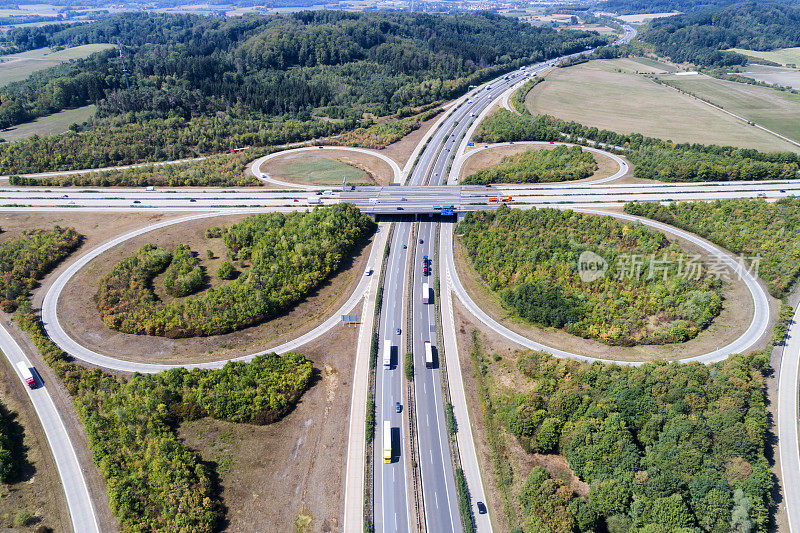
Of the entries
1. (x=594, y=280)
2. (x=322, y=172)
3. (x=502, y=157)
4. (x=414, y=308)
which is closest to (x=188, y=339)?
(x=414, y=308)

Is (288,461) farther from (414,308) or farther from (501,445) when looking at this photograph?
(414,308)

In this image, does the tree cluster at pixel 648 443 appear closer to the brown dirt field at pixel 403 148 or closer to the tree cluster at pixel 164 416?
the tree cluster at pixel 164 416

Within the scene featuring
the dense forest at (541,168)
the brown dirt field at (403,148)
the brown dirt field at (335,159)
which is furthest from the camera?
the brown dirt field at (403,148)

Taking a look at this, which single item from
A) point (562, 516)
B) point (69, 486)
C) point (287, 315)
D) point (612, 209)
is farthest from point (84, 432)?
point (612, 209)

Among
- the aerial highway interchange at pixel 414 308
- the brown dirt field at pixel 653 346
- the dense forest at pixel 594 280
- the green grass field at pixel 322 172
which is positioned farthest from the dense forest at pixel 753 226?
the green grass field at pixel 322 172

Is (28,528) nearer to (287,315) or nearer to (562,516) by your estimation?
(287,315)

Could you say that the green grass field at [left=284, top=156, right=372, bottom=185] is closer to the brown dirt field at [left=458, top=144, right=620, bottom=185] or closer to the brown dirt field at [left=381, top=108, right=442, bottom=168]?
the brown dirt field at [left=381, top=108, right=442, bottom=168]

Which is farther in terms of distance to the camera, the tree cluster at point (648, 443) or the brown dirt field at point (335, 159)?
the brown dirt field at point (335, 159)

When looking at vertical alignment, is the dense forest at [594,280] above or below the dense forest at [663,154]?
below
